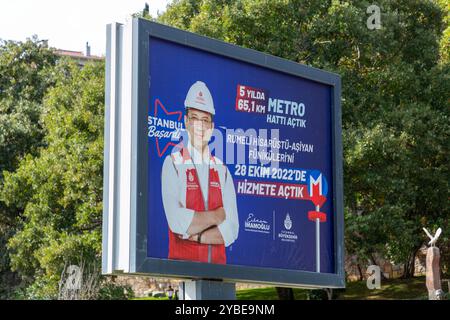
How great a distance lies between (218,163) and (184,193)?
0.60 metres

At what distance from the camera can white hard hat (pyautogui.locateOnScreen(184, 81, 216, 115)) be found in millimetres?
9602

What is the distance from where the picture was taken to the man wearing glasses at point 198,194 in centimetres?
928

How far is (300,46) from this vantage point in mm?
26219

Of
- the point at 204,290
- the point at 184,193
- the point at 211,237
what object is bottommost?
the point at 204,290

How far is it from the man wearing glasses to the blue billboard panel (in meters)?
0.01

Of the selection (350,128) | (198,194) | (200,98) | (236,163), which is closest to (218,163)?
(236,163)

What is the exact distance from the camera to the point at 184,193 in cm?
941

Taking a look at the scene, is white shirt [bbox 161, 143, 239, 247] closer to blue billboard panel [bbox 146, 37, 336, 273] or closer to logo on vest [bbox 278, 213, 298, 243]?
blue billboard panel [bbox 146, 37, 336, 273]

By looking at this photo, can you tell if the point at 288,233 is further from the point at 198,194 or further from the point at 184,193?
the point at 184,193

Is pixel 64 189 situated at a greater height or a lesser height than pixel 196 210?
greater

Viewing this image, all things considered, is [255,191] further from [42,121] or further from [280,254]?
[42,121]

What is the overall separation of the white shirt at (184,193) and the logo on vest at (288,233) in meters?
0.69
